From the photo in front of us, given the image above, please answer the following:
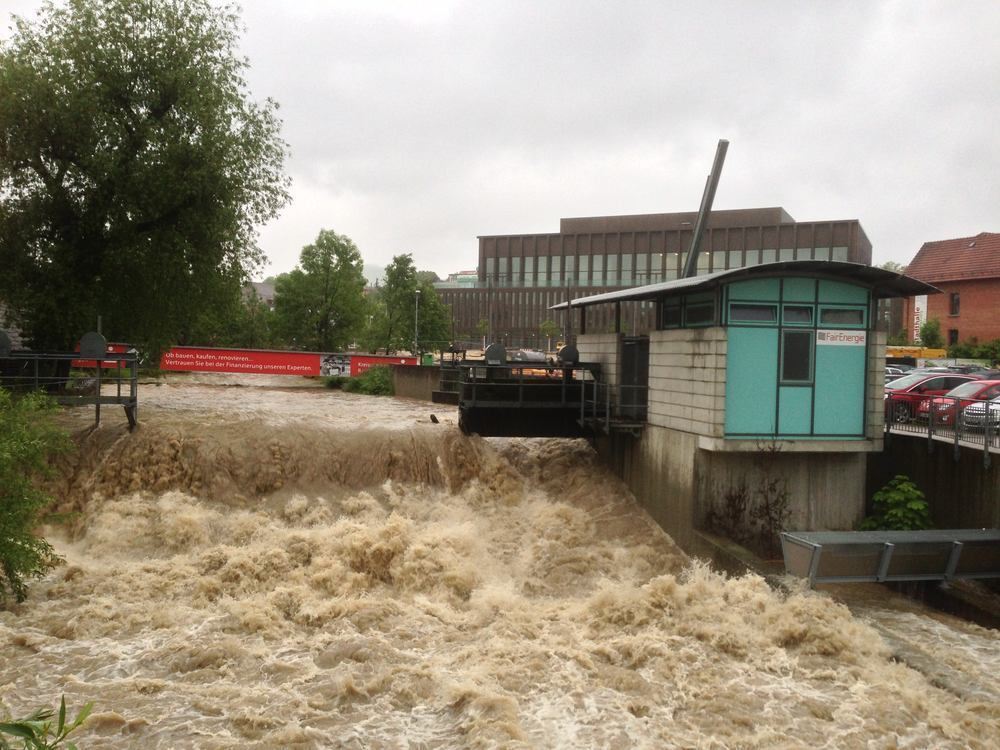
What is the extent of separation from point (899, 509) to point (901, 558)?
7.05ft

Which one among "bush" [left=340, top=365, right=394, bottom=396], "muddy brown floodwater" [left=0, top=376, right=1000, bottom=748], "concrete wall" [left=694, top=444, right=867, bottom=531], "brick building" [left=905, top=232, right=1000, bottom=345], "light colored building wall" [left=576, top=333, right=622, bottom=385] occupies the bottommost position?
"muddy brown floodwater" [left=0, top=376, right=1000, bottom=748]

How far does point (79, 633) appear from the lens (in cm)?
1105

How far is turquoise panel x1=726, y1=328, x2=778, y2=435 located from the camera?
14.2m

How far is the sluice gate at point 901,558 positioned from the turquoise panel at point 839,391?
103 inches

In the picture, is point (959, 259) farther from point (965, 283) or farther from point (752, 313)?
point (752, 313)

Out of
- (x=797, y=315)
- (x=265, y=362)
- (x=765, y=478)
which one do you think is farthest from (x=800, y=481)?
(x=265, y=362)

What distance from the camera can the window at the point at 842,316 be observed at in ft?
47.9

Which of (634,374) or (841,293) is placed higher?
(841,293)

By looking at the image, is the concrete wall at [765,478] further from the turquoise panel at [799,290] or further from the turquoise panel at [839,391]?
the turquoise panel at [799,290]

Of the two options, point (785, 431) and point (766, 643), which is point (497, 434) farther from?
point (766, 643)

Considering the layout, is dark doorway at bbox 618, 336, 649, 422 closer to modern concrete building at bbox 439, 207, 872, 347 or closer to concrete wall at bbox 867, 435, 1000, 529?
concrete wall at bbox 867, 435, 1000, 529

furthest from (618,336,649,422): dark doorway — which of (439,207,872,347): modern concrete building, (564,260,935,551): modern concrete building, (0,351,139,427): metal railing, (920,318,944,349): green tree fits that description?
(439,207,872,347): modern concrete building

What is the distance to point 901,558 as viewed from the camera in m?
12.3

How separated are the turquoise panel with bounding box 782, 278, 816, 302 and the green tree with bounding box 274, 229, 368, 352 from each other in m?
36.7
